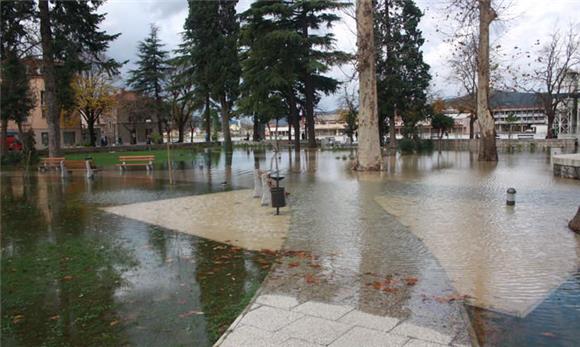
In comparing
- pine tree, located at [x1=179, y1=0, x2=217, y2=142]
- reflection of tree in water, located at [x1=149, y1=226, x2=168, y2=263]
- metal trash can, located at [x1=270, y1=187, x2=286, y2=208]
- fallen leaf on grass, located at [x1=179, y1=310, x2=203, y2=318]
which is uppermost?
pine tree, located at [x1=179, y1=0, x2=217, y2=142]

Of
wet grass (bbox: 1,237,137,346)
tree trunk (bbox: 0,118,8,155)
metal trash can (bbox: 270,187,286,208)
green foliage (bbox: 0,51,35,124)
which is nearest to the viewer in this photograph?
wet grass (bbox: 1,237,137,346)

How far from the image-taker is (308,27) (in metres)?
38.4

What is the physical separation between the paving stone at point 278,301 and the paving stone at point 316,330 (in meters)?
0.44

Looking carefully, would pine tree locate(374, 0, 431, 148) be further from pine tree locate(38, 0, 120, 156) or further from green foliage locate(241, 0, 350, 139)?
pine tree locate(38, 0, 120, 156)

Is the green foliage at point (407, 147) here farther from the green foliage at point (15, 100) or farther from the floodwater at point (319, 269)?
the green foliage at point (15, 100)

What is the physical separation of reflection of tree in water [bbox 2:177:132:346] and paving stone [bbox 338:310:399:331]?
213 centimetres

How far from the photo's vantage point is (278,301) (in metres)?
5.25

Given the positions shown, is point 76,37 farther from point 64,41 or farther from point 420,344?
point 420,344

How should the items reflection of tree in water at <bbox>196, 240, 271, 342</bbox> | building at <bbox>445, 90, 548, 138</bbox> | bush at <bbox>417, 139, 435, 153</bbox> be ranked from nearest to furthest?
reflection of tree in water at <bbox>196, 240, 271, 342</bbox>
bush at <bbox>417, 139, 435, 153</bbox>
building at <bbox>445, 90, 548, 138</bbox>

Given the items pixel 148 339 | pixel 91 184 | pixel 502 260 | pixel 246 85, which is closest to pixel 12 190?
pixel 91 184

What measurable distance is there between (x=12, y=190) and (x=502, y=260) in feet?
53.8

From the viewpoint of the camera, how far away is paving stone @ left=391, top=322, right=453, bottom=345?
4.19 meters

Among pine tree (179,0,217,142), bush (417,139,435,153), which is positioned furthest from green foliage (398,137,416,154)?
pine tree (179,0,217,142)

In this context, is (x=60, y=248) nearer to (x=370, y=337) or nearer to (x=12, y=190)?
(x=370, y=337)
